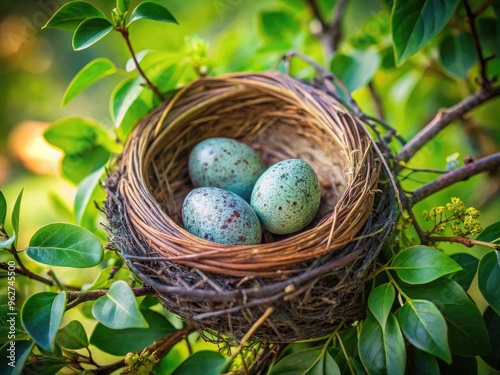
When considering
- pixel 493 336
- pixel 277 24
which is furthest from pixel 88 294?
pixel 277 24

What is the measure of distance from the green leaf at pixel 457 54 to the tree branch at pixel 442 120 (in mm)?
124

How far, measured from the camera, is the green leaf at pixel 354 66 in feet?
3.87

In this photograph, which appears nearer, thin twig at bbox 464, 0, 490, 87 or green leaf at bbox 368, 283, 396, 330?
green leaf at bbox 368, 283, 396, 330

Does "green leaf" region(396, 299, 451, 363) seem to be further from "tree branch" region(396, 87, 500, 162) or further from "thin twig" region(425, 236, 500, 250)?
"tree branch" region(396, 87, 500, 162)

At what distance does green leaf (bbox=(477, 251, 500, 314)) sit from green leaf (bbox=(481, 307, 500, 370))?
0.30 feet

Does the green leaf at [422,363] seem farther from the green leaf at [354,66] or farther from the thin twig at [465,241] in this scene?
the green leaf at [354,66]

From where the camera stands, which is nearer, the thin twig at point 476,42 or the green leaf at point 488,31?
the thin twig at point 476,42

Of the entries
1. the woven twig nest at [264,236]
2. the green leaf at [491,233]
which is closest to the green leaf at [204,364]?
the woven twig nest at [264,236]

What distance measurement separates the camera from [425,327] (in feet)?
2.43

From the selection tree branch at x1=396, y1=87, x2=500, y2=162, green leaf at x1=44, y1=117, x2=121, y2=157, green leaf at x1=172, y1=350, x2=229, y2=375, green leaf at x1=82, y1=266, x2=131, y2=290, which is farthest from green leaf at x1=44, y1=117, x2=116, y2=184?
tree branch at x1=396, y1=87, x2=500, y2=162

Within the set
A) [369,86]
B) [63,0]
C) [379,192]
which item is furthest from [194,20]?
[379,192]

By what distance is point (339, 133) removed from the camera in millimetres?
1016

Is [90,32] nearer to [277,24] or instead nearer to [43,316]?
[43,316]

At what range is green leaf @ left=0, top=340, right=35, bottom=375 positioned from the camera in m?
0.76
